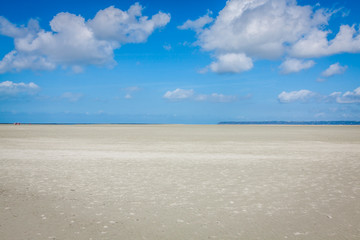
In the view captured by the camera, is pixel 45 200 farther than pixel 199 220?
Yes

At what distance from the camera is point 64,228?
20.0ft

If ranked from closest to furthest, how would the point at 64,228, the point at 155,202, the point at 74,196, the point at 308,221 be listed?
the point at 64,228 → the point at 308,221 → the point at 155,202 → the point at 74,196

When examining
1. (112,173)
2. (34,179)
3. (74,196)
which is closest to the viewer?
(74,196)

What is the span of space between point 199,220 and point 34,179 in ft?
24.7

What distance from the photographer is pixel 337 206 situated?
7.54 meters

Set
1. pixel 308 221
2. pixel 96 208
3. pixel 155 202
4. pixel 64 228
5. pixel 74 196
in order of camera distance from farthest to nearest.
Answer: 1. pixel 74 196
2. pixel 155 202
3. pixel 96 208
4. pixel 308 221
5. pixel 64 228

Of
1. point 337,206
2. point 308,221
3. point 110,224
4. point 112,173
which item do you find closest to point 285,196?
point 337,206

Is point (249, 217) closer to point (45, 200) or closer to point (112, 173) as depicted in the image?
point (45, 200)

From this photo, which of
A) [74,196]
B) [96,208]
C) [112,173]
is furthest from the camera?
[112,173]

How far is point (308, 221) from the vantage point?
6.49 metres

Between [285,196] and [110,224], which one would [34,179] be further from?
[285,196]

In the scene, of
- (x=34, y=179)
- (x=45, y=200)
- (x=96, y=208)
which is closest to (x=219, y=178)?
(x=96, y=208)

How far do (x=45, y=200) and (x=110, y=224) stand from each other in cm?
298

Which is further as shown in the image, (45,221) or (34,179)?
(34,179)
